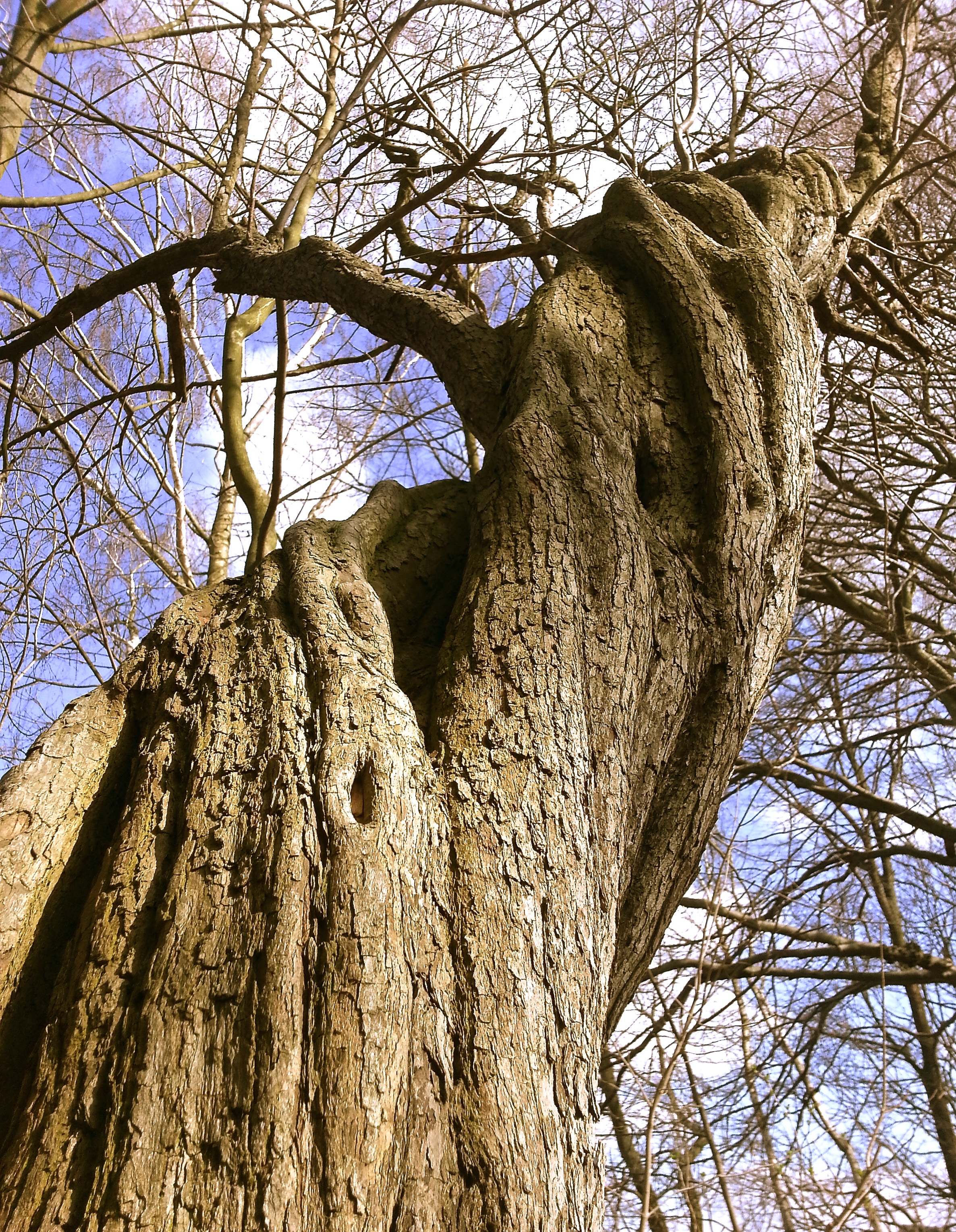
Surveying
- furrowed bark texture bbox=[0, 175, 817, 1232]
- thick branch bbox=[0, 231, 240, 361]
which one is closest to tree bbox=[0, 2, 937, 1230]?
furrowed bark texture bbox=[0, 175, 817, 1232]

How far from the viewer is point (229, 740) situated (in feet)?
4.09

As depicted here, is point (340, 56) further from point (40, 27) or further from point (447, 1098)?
point (447, 1098)

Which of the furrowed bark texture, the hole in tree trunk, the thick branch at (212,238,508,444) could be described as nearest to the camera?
the furrowed bark texture

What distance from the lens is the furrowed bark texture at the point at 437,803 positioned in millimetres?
949

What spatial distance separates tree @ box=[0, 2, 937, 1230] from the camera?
96cm

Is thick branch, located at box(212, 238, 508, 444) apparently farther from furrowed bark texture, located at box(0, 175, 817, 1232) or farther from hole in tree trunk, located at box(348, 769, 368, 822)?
hole in tree trunk, located at box(348, 769, 368, 822)

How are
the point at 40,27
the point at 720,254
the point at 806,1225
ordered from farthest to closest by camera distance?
1. the point at 40,27
2. the point at 806,1225
3. the point at 720,254

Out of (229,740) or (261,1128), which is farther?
(229,740)

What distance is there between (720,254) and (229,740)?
156 centimetres

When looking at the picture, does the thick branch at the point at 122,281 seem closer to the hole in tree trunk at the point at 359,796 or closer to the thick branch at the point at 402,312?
the thick branch at the point at 402,312

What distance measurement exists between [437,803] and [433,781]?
33 mm

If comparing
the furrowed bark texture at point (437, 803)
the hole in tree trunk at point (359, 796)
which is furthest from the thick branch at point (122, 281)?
the hole in tree trunk at point (359, 796)

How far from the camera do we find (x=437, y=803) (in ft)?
3.99

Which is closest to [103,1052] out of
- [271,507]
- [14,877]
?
[14,877]
